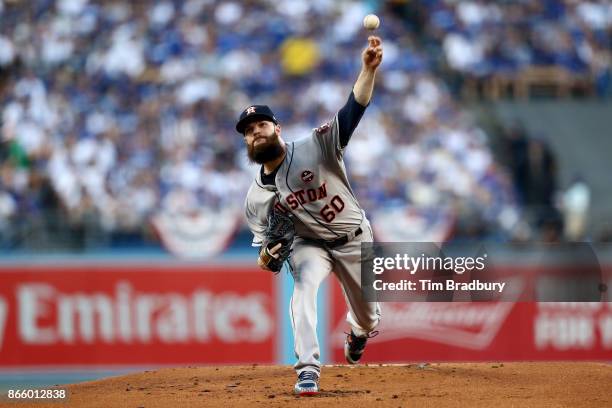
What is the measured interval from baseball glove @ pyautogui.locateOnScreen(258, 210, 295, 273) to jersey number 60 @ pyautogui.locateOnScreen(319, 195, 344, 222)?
23 cm

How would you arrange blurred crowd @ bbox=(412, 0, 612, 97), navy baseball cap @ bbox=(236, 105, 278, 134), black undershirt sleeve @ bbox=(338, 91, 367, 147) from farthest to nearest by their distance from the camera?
Answer: blurred crowd @ bbox=(412, 0, 612, 97) < navy baseball cap @ bbox=(236, 105, 278, 134) < black undershirt sleeve @ bbox=(338, 91, 367, 147)

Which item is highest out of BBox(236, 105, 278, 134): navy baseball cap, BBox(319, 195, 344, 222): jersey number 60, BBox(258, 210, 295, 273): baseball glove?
BBox(236, 105, 278, 134): navy baseball cap

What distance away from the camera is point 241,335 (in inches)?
428

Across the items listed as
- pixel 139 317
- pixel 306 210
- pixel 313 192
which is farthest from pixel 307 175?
pixel 139 317

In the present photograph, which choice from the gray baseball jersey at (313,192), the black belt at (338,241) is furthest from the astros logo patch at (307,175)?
the black belt at (338,241)

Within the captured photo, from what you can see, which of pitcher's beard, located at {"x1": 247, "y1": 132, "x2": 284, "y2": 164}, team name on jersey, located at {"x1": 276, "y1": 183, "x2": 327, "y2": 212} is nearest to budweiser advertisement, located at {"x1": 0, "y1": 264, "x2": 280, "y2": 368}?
team name on jersey, located at {"x1": 276, "y1": 183, "x2": 327, "y2": 212}

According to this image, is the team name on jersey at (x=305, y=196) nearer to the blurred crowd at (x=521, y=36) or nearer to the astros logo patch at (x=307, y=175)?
the astros logo patch at (x=307, y=175)

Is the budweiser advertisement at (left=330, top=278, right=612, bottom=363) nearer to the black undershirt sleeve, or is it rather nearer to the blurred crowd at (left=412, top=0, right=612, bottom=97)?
the black undershirt sleeve

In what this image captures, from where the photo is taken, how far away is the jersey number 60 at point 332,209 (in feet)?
23.1

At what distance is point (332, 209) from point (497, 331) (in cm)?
406

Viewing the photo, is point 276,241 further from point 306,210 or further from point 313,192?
point 313,192

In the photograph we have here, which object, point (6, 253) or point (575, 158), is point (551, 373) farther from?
point (575, 158)

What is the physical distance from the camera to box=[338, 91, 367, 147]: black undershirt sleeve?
6.67 m

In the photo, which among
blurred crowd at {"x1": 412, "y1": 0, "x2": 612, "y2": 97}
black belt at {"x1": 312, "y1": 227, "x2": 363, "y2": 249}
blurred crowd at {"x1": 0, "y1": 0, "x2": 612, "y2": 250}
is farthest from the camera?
blurred crowd at {"x1": 412, "y1": 0, "x2": 612, "y2": 97}
